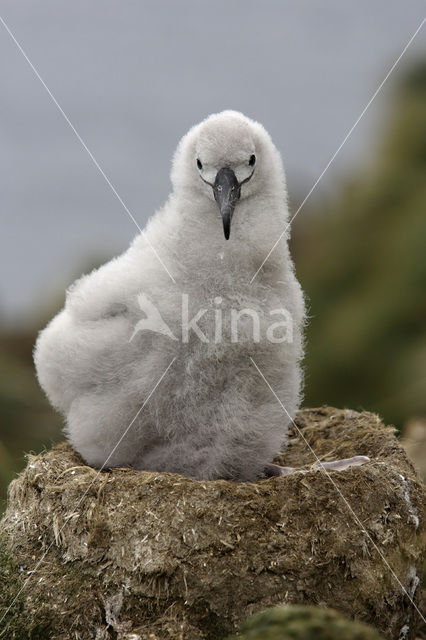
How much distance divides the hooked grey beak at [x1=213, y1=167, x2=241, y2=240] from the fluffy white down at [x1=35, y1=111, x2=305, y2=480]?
69mm

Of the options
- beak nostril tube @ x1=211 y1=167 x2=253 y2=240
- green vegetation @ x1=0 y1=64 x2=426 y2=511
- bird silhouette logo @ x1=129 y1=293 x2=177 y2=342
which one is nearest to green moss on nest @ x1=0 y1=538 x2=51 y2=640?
bird silhouette logo @ x1=129 y1=293 x2=177 y2=342

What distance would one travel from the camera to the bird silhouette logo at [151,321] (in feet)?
15.7

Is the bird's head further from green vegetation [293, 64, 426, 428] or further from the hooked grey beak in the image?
green vegetation [293, 64, 426, 428]

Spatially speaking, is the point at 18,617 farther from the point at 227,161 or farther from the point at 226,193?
the point at 227,161

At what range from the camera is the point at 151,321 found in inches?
189

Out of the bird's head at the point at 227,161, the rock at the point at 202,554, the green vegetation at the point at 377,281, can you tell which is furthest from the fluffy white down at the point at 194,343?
the green vegetation at the point at 377,281

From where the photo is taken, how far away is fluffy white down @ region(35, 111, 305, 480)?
4.84 metres

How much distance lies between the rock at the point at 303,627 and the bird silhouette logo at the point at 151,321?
1845 millimetres

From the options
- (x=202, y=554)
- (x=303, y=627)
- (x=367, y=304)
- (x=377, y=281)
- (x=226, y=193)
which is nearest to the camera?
(x=303, y=627)

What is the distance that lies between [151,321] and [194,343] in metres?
0.25

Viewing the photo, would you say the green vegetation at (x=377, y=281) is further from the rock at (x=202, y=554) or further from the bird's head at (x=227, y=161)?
the rock at (x=202, y=554)

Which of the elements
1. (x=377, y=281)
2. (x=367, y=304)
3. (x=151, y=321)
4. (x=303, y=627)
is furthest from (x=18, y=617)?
(x=377, y=281)

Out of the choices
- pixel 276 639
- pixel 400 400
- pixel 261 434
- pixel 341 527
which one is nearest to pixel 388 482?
pixel 341 527

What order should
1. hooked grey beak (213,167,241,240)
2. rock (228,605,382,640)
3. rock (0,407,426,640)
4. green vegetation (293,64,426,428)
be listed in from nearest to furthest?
rock (228,605,382,640), rock (0,407,426,640), hooked grey beak (213,167,241,240), green vegetation (293,64,426,428)
